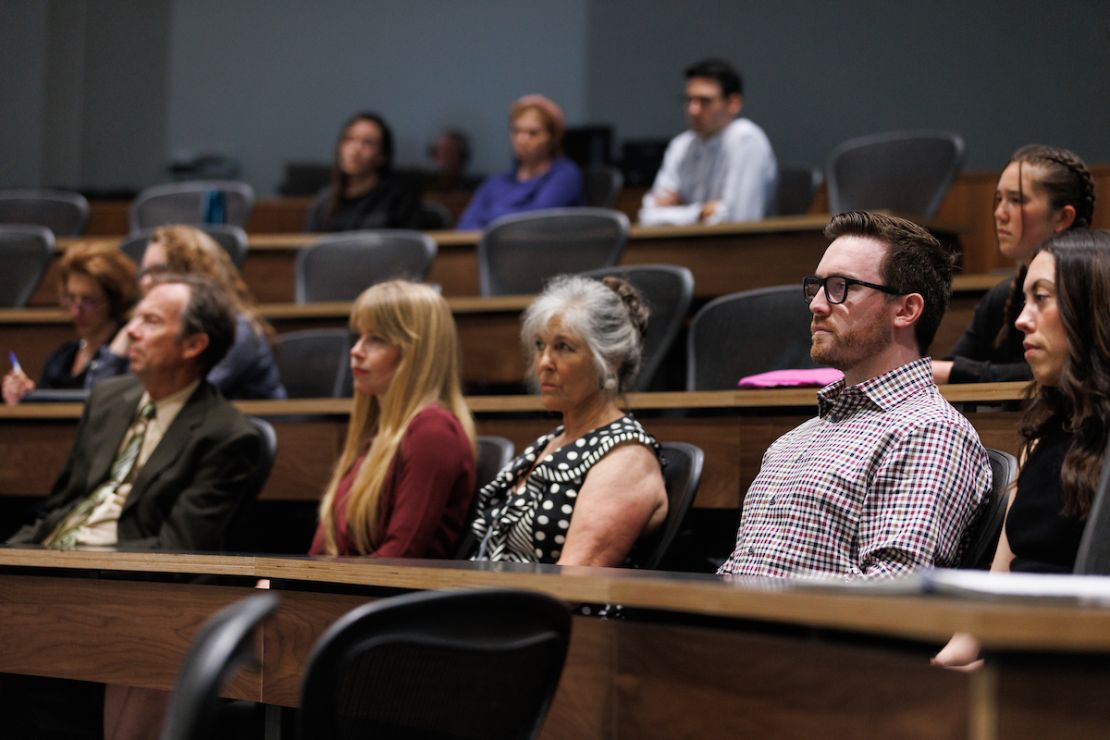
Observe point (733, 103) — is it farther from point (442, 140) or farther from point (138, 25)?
point (138, 25)

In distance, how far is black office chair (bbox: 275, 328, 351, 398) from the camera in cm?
325

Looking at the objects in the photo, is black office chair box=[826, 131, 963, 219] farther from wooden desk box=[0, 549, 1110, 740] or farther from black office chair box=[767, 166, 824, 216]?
wooden desk box=[0, 549, 1110, 740]

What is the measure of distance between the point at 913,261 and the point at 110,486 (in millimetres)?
1585

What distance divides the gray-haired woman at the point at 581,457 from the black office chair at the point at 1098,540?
2.78 ft

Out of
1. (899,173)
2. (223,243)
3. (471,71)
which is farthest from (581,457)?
(471,71)

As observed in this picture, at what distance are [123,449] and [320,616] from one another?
1155 mm

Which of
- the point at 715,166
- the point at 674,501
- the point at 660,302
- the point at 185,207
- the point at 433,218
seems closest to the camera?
the point at 674,501

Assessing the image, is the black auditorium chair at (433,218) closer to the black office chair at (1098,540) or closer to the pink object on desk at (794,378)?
the pink object on desk at (794,378)

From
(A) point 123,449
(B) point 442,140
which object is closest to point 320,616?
(A) point 123,449

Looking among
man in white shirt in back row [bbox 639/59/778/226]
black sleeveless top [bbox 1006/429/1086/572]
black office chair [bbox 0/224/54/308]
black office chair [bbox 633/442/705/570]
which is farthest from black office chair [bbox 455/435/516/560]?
black office chair [bbox 0/224/54/308]

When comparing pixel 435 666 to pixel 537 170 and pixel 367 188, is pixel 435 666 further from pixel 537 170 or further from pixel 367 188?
pixel 367 188

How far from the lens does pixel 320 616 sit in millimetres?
1601

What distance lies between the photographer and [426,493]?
7.23 ft

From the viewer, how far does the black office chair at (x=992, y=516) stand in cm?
162
